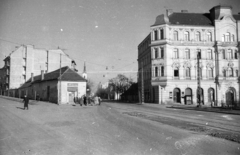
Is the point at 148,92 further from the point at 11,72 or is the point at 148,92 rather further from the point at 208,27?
the point at 11,72

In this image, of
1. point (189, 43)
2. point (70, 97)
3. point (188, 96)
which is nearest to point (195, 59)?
point (189, 43)

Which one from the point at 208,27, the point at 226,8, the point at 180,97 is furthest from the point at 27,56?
the point at 226,8

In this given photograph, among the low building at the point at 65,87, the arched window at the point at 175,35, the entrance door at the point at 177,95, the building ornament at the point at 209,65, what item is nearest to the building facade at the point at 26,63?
the low building at the point at 65,87

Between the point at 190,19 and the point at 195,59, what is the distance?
9.43 m

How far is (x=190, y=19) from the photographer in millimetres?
44219

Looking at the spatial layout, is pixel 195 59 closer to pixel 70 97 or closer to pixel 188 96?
pixel 188 96

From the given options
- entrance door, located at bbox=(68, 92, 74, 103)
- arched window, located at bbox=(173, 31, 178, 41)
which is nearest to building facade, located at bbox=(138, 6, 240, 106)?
arched window, located at bbox=(173, 31, 178, 41)

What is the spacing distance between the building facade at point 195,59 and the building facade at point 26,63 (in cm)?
3305

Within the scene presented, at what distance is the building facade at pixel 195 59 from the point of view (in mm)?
41000

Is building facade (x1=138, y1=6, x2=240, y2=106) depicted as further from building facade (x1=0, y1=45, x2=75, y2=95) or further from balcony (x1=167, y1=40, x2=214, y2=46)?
building facade (x1=0, y1=45, x2=75, y2=95)

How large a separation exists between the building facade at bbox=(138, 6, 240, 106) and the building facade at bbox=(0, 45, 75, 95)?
1301 inches

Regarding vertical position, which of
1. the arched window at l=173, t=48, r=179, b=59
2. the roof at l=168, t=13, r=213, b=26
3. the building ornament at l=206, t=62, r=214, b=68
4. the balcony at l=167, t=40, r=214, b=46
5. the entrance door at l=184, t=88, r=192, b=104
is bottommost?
the entrance door at l=184, t=88, r=192, b=104

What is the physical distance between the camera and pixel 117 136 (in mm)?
8898

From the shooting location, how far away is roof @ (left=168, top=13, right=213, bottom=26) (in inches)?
1693
